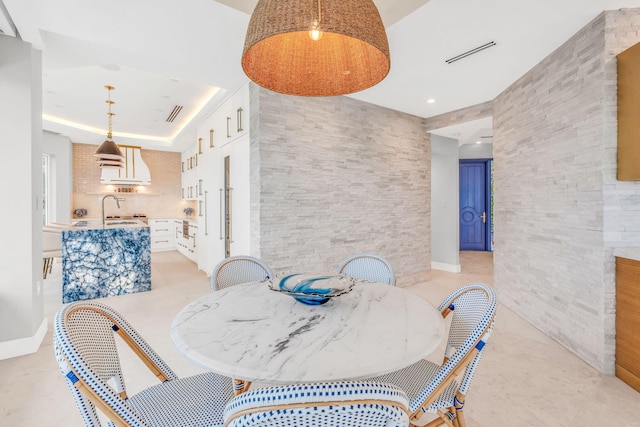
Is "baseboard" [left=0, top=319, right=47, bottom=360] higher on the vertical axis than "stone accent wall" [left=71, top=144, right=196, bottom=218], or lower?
lower

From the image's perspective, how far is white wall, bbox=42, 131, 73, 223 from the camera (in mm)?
6719

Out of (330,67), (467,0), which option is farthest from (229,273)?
(467,0)

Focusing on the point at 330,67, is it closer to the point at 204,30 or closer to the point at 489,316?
the point at 489,316

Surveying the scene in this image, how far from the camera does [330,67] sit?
1.51 m

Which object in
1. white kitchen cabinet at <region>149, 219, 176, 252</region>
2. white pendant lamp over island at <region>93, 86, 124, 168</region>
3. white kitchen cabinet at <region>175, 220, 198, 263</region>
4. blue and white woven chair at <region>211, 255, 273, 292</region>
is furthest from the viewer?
white kitchen cabinet at <region>149, 219, 176, 252</region>

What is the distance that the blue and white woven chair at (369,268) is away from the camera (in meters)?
2.25

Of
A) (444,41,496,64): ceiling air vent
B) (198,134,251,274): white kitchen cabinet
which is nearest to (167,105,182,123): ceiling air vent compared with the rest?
(198,134,251,274): white kitchen cabinet

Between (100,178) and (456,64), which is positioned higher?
(456,64)

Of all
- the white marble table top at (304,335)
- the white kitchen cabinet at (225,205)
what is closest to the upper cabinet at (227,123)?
the white kitchen cabinet at (225,205)

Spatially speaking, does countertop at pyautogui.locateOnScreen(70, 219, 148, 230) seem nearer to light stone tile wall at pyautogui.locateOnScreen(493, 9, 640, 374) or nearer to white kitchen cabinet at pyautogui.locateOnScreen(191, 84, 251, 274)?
white kitchen cabinet at pyautogui.locateOnScreen(191, 84, 251, 274)

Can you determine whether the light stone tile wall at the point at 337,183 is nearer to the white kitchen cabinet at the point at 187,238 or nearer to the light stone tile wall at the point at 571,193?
the light stone tile wall at the point at 571,193

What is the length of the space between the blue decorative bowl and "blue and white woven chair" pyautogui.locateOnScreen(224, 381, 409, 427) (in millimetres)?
735

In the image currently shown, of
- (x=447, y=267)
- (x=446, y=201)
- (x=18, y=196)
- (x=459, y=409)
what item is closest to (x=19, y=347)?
(x=18, y=196)

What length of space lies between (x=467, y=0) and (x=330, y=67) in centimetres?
139
